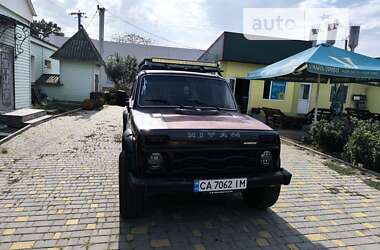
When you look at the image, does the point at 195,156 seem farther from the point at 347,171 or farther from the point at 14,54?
the point at 14,54

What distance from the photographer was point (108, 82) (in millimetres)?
31281

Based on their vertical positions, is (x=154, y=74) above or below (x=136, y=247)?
above

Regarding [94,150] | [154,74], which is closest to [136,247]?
[154,74]

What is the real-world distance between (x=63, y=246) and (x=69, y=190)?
5.25 ft

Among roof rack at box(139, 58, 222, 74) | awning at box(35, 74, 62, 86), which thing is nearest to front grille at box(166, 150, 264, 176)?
roof rack at box(139, 58, 222, 74)

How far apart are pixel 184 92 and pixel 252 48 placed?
13160mm

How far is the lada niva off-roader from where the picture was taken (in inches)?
121

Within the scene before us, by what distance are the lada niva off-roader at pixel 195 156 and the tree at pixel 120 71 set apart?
23806 millimetres

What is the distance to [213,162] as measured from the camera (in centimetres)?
328

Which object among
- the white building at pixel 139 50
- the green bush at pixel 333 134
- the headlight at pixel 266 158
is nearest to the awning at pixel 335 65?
the green bush at pixel 333 134

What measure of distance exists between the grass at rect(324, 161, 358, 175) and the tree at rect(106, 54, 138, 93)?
2203 cm

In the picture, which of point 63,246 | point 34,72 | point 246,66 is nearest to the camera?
point 63,246

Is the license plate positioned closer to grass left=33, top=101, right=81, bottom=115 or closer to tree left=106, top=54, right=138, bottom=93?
grass left=33, top=101, right=81, bottom=115

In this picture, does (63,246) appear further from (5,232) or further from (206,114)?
(206,114)
